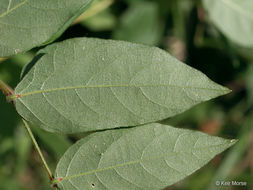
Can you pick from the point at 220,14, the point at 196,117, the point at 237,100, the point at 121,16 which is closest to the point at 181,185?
the point at 196,117

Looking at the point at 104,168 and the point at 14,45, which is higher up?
the point at 14,45

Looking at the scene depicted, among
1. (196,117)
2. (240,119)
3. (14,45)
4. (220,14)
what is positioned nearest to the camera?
(14,45)

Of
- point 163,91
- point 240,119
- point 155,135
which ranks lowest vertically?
point 240,119

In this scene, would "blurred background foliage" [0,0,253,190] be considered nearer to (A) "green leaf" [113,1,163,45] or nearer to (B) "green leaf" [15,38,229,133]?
(A) "green leaf" [113,1,163,45]

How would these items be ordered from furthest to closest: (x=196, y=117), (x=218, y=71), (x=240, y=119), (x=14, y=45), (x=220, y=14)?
(x=240, y=119) → (x=196, y=117) → (x=218, y=71) → (x=220, y=14) → (x=14, y=45)

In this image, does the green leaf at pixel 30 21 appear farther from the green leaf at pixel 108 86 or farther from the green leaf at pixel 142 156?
the green leaf at pixel 142 156

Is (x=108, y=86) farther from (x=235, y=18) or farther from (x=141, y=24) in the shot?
(x=141, y=24)

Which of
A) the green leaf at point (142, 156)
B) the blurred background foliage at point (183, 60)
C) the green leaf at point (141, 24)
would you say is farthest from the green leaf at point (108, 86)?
the green leaf at point (141, 24)

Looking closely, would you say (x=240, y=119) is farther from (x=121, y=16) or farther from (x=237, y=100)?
(x=121, y=16)
